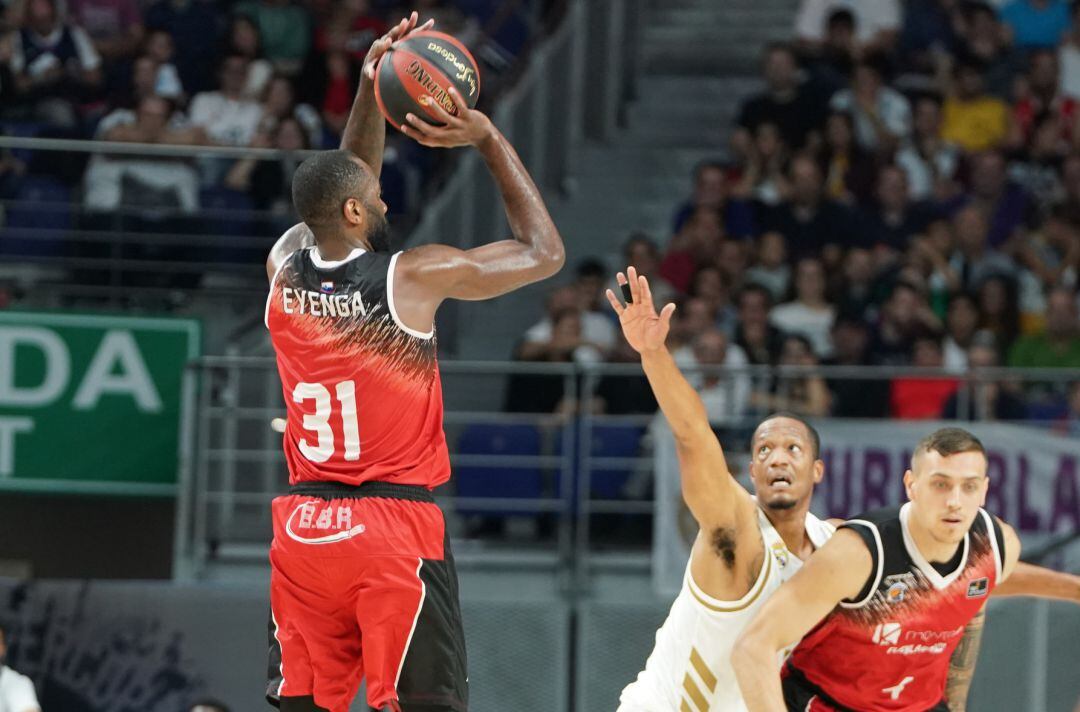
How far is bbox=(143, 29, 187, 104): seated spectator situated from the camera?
12.6 metres

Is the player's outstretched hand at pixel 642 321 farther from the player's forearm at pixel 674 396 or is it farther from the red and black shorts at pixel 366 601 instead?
the red and black shorts at pixel 366 601

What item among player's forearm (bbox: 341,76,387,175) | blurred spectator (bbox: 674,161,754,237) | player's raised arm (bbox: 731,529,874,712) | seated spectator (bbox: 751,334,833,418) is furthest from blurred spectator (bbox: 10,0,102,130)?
player's raised arm (bbox: 731,529,874,712)

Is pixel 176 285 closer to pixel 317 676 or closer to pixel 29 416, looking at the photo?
pixel 29 416

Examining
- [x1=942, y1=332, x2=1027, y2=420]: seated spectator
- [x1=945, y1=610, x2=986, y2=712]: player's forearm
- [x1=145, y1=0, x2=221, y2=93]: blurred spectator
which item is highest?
[x1=145, y1=0, x2=221, y2=93]: blurred spectator

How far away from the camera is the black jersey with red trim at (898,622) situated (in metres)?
5.29

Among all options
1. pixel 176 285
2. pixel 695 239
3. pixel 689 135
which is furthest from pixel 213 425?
pixel 689 135

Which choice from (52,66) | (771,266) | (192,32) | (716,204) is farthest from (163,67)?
(771,266)

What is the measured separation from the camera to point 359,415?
5.04m

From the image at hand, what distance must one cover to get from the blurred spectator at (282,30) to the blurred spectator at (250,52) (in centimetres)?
13

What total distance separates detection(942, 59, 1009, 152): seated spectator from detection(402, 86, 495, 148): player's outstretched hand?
8.68 metres

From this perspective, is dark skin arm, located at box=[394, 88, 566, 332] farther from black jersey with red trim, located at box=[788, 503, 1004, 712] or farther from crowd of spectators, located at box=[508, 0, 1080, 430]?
crowd of spectators, located at box=[508, 0, 1080, 430]

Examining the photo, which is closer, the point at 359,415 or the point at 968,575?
the point at 359,415

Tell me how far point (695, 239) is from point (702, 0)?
393 cm

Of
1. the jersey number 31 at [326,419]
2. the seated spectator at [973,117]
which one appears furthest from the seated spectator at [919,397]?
the jersey number 31 at [326,419]
